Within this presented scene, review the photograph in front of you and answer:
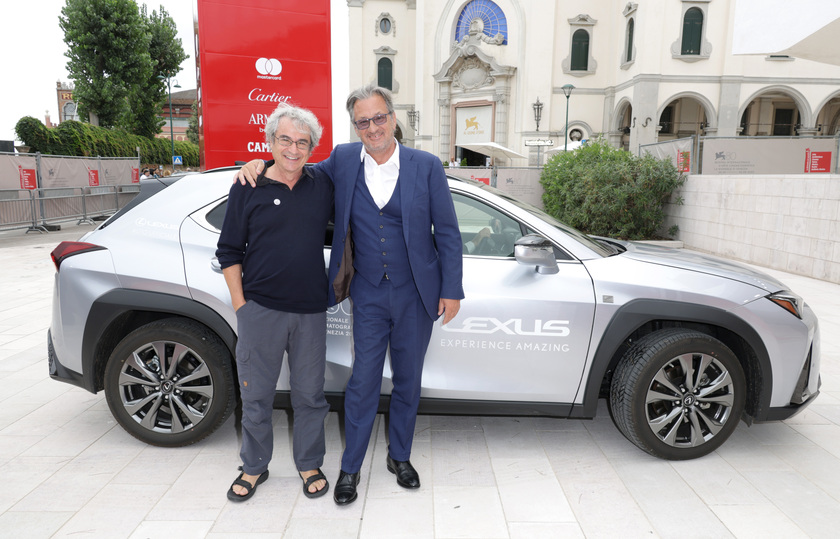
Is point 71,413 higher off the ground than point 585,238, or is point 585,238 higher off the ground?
point 585,238

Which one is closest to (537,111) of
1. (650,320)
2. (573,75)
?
(573,75)

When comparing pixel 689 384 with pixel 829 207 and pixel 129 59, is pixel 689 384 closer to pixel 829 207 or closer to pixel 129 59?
pixel 829 207

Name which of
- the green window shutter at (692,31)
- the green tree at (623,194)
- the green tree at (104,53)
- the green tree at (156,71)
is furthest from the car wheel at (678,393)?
the green tree at (156,71)

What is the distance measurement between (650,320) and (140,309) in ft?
9.35

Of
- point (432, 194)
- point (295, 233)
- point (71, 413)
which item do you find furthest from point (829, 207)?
point (71, 413)

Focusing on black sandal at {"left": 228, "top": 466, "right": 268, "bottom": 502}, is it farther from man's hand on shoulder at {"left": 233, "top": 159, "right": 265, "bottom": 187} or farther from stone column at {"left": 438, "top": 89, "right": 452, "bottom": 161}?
stone column at {"left": 438, "top": 89, "right": 452, "bottom": 161}

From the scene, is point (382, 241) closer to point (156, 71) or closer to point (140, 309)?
point (140, 309)

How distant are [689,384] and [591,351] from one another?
22.7 inches

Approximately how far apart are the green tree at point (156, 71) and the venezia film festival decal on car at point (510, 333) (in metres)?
33.6

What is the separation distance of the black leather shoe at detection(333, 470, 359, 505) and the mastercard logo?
13.4ft

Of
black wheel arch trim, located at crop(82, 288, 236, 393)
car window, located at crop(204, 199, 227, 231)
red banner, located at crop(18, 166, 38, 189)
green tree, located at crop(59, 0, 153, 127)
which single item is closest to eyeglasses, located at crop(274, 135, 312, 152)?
car window, located at crop(204, 199, 227, 231)

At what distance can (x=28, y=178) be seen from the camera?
15.6 m

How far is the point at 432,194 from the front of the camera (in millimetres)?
2809

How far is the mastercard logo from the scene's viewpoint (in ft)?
18.4
